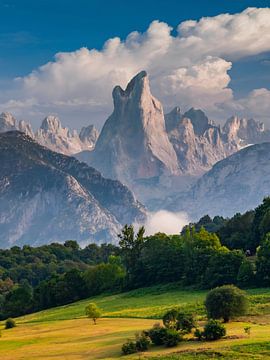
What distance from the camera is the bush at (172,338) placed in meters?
40.5

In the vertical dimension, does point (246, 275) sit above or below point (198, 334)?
above

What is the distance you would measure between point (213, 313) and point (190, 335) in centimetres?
601

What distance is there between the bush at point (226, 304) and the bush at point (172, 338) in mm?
7733

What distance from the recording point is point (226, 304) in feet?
156

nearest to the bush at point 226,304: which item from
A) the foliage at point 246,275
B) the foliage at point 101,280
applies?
the foliage at point 246,275

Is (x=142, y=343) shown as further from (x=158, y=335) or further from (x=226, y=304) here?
(x=226, y=304)

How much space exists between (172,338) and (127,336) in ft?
20.0

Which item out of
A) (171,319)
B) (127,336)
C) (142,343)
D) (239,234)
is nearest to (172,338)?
(142,343)

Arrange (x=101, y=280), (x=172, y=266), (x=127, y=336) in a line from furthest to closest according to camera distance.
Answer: (x=101, y=280) < (x=172, y=266) < (x=127, y=336)

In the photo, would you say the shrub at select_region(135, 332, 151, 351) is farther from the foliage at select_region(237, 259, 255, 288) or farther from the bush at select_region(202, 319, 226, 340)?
the foliage at select_region(237, 259, 255, 288)

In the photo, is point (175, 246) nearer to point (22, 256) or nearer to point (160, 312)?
point (160, 312)

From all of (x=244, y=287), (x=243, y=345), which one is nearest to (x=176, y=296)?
(x=244, y=287)

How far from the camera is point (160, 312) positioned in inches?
2404

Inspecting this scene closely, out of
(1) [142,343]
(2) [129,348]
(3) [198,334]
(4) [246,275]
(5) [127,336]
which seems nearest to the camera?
(2) [129,348]
